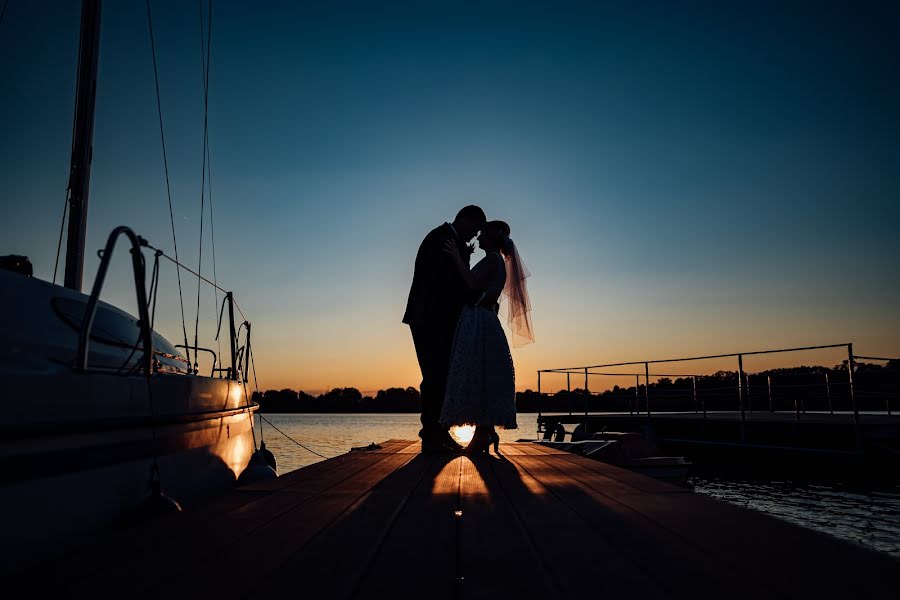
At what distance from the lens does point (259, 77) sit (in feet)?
27.2

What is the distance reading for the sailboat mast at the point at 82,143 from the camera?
498cm

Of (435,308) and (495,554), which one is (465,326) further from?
(495,554)

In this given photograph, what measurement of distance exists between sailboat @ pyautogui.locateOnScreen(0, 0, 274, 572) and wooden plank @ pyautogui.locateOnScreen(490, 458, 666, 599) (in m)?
1.57

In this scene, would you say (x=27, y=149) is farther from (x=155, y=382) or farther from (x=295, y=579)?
(x=295, y=579)

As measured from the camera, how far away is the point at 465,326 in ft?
16.7

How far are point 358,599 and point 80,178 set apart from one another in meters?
5.22

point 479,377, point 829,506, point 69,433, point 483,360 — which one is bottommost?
point 829,506

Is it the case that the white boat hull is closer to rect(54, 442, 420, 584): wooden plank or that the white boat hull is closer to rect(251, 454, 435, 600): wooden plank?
rect(54, 442, 420, 584): wooden plank

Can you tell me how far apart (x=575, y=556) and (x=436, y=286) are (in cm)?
389

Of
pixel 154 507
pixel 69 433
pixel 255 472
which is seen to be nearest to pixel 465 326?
pixel 255 472

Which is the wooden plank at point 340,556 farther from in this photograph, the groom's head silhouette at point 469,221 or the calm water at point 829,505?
the calm water at point 829,505

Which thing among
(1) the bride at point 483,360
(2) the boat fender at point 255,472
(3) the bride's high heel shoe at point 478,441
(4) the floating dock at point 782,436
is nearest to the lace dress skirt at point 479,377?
(1) the bride at point 483,360

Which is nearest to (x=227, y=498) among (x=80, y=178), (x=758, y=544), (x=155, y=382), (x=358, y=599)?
(x=155, y=382)

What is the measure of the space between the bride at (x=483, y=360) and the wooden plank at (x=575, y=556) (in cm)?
226
